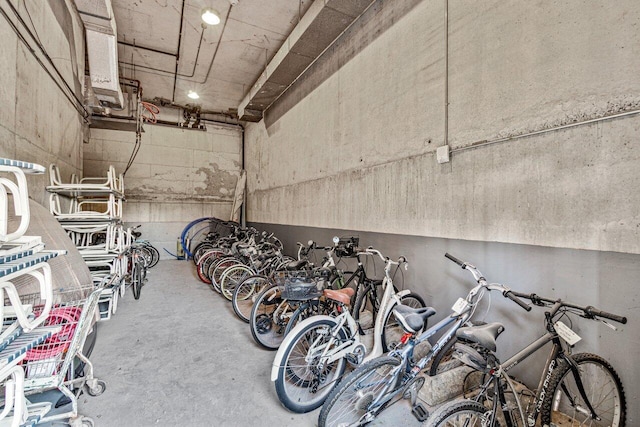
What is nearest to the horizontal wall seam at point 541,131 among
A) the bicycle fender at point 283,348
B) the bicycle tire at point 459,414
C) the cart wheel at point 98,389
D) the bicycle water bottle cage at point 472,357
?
the bicycle water bottle cage at point 472,357

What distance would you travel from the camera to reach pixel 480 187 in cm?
224

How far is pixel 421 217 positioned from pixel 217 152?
22.6ft

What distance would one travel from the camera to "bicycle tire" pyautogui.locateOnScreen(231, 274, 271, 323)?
331 centimetres

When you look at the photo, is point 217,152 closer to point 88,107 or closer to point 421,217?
point 88,107

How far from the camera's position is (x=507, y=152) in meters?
2.07

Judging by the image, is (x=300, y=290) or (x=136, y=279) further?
(x=136, y=279)

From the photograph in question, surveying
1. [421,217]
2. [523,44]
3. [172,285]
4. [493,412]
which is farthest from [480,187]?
[172,285]

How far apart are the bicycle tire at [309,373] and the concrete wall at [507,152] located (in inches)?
47.2

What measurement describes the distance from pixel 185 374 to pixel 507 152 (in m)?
3.00

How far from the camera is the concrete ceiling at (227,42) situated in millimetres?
3797

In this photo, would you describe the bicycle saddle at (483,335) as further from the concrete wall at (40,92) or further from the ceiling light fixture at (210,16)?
the ceiling light fixture at (210,16)

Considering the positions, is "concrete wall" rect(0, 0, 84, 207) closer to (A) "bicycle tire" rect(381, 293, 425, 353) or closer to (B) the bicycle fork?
(A) "bicycle tire" rect(381, 293, 425, 353)

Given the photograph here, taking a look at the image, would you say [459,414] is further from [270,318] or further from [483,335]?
[270,318]

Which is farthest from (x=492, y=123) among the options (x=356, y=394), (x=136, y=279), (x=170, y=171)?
(x=170, y=171)
